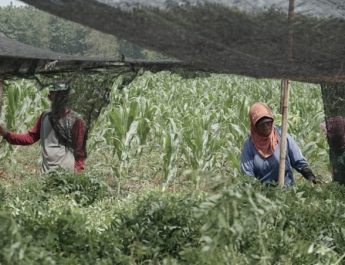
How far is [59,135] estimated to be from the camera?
618 cm

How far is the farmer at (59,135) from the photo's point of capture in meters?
5.97

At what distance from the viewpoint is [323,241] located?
3.62 metres

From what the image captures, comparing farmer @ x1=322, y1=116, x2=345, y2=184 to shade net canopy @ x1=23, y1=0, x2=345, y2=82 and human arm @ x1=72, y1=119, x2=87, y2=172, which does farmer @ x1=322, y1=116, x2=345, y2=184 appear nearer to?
shade net canopy @ x1=23, y1=0, x2=345, y2=82

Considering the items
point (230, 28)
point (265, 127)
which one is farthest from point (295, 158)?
point (230, 28)

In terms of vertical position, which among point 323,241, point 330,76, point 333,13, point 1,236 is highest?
point 333,13

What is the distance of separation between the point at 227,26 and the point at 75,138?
3.57 meters

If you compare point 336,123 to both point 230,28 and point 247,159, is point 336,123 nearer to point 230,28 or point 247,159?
point 247,159

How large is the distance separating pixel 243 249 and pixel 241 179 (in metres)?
1.09

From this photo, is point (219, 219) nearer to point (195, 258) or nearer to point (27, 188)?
point (195, 258)

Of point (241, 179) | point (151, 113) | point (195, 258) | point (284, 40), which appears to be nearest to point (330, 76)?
point (284, 40)

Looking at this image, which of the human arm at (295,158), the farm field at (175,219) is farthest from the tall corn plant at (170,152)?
the human arm at (295,158)

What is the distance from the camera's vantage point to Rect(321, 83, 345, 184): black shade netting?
522 cm

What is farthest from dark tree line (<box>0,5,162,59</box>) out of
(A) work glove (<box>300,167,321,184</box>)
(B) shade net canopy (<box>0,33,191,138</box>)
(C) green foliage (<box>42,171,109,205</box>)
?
(A) work glove (<box>300,167,321,184</box>)

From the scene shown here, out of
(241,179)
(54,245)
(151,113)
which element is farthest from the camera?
(151,113)
